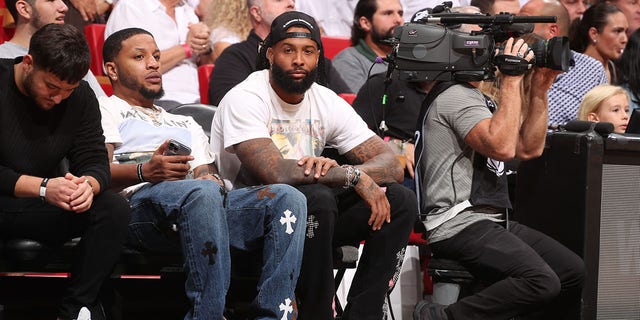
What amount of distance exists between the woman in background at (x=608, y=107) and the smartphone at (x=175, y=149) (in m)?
2.50

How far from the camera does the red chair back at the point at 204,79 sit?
18.7ft

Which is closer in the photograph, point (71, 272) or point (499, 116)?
point (71, 272)

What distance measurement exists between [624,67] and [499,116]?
260 centimetres

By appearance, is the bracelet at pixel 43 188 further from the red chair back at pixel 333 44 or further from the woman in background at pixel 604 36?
the woman in background at pixel 604 36

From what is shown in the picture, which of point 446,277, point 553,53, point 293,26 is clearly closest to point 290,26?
point 293,26

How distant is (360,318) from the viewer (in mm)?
3938

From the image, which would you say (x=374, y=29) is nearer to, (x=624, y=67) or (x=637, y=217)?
(x=624, y=67)

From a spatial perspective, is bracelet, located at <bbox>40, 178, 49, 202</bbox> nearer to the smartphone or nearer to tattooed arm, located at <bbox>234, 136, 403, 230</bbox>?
the smartphone

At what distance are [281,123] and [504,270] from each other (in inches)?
43.8

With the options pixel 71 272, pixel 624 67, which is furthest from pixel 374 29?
pixel 71 272

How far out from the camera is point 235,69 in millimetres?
5516

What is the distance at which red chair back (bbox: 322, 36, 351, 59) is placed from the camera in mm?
6660

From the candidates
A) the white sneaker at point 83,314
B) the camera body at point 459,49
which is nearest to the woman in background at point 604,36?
the camera body at point 459,49

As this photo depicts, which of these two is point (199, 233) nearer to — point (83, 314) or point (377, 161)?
point (83, 314)
